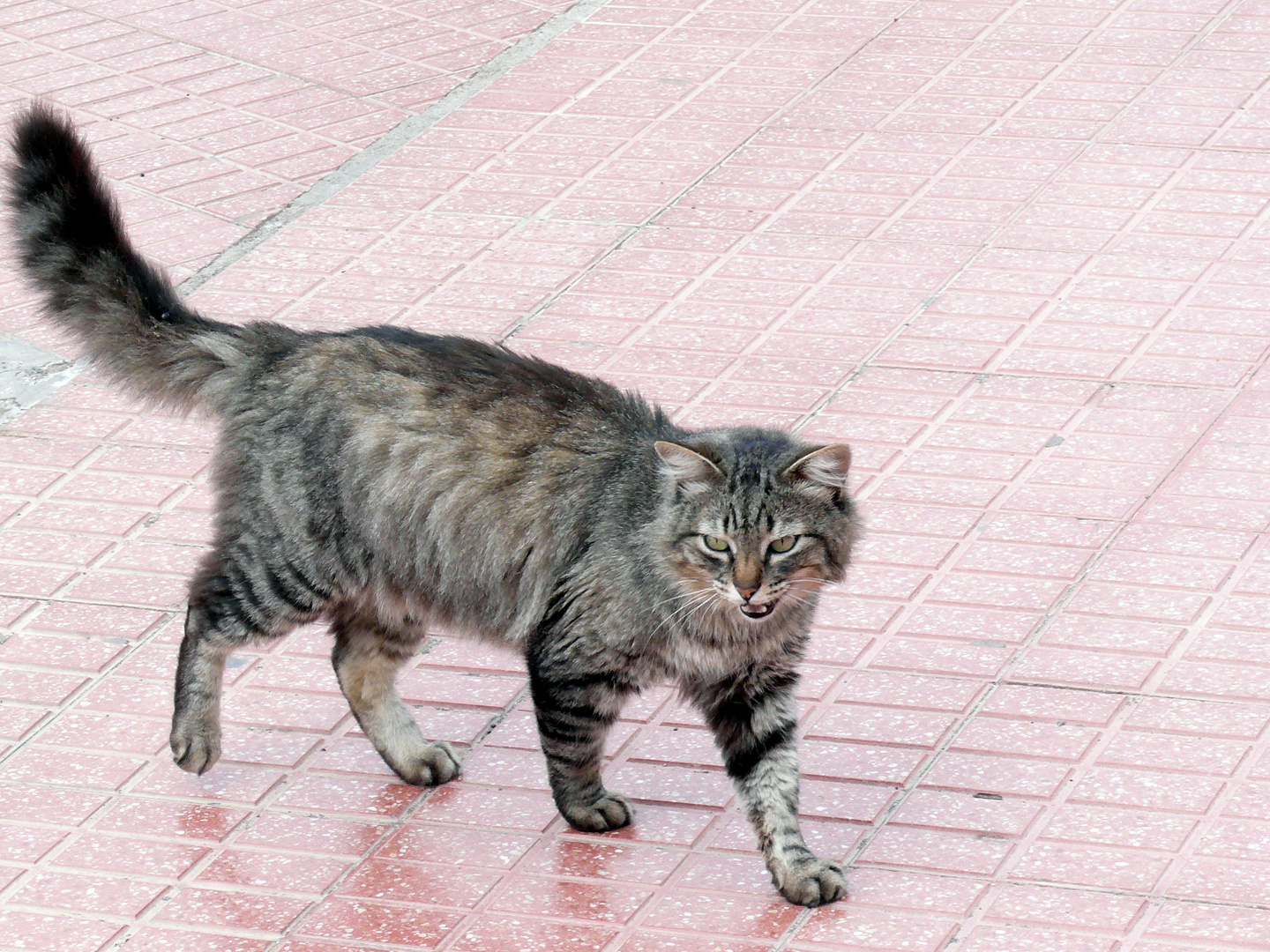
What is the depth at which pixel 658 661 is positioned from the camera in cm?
475

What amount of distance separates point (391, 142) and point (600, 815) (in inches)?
181

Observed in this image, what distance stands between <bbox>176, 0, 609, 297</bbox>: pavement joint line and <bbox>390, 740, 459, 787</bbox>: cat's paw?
9.99ft

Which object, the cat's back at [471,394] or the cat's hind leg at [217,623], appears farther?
the cat's hind leg at [217,623]

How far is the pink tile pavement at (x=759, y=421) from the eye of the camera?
185 inches

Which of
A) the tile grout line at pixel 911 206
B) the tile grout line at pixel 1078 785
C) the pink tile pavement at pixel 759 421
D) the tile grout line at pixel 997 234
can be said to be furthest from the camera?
the tile grout line at pixel 911 206

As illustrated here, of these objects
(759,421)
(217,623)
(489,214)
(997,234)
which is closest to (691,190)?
(489,214)

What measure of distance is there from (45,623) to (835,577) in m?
2.48

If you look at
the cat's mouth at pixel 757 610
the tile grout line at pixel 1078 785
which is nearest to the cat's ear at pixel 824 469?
the cat's mouth at pixel 757 610

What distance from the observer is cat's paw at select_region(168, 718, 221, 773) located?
514 centimetres

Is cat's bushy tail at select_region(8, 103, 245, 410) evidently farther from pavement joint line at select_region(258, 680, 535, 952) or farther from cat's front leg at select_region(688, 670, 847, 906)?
cat's front leg at select_region(688, 670, 847, 906)

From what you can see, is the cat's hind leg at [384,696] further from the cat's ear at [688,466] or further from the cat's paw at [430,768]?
the cat's ear at [688,466]

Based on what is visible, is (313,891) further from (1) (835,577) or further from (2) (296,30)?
(2) (296,30)

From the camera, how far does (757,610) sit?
461cm

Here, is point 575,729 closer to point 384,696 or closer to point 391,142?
point 384,696
